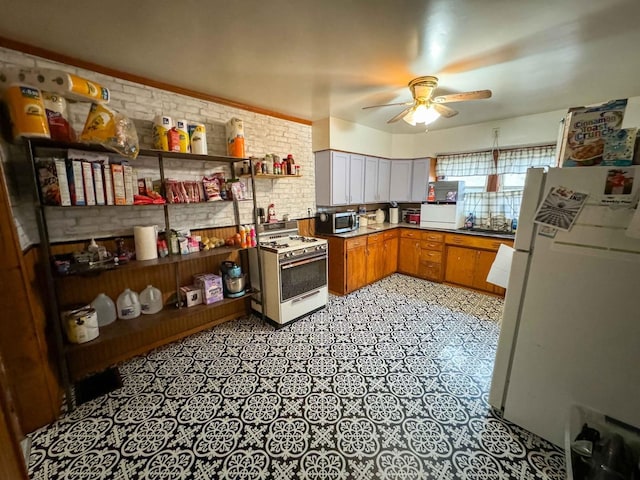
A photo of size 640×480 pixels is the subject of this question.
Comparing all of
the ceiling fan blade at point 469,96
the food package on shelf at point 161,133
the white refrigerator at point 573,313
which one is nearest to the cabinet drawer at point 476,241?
the ceiling fan blade at point 469,96

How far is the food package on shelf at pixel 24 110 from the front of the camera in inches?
59.7

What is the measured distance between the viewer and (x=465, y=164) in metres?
4.32

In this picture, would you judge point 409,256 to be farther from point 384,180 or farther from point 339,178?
point 339,178

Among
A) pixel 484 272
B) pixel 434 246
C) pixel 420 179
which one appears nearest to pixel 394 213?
pixel 420 179

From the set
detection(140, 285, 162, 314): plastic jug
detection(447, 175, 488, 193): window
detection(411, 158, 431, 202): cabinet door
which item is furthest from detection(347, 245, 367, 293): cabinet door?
detection(140, 285, 162, 314): plastic jug

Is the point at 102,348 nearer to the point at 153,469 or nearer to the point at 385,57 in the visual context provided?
the point at 153,469

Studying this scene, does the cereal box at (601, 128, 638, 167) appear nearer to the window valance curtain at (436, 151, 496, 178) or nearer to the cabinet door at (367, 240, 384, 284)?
the cabinet door at (367, 240, 384, 284)

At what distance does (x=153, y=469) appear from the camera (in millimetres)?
1461

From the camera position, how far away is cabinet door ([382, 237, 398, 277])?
4.35m

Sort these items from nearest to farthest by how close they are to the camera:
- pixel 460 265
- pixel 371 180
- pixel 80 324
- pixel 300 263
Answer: pixel 80 324
pixel 300 263
pixel 460 265
pixel 371 180

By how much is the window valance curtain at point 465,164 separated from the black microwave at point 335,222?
1947 millimetres

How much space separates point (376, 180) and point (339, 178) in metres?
0.97

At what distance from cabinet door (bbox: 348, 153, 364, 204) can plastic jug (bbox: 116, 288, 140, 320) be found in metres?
2.98

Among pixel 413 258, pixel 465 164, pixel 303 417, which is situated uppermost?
pixel 465 164
